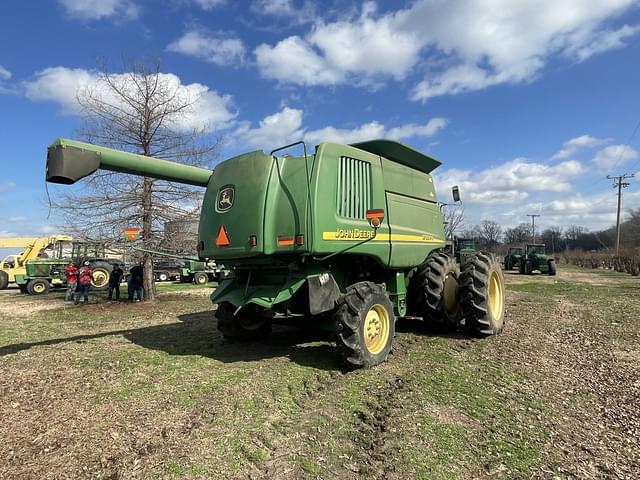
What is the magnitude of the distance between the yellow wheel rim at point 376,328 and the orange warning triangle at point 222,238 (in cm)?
220

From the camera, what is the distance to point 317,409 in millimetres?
4609

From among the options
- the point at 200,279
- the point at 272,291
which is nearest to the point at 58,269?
the point at 200,279

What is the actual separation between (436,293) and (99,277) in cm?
1751

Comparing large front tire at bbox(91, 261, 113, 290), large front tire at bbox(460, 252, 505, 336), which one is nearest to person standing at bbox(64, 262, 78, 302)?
large front tire at bbox(91, 261, 113, 290)

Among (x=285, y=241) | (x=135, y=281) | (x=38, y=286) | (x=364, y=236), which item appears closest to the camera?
(x=285, y=241)

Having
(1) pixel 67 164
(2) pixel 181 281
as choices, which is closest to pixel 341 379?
(1) pixel 67 164

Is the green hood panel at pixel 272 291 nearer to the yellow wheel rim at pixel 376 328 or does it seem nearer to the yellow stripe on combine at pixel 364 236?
the yellow stripe on combine at pixel 364 236

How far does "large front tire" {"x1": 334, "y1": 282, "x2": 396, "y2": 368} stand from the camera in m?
5.74

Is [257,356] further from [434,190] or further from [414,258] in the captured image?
[434,190]

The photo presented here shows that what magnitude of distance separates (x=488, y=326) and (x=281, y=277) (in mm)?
3904

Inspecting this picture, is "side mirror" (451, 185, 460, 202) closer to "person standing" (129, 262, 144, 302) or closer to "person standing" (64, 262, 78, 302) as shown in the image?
"person standing" (129, 262, 144, 302)

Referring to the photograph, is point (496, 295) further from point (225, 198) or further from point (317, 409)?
point (225, 198)

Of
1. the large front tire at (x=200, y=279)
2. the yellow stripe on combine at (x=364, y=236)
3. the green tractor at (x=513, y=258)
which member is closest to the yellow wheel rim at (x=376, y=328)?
the yellow stripe on combine at (x=364, y=236)

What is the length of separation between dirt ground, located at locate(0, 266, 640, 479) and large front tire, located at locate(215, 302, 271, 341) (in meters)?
0.23
